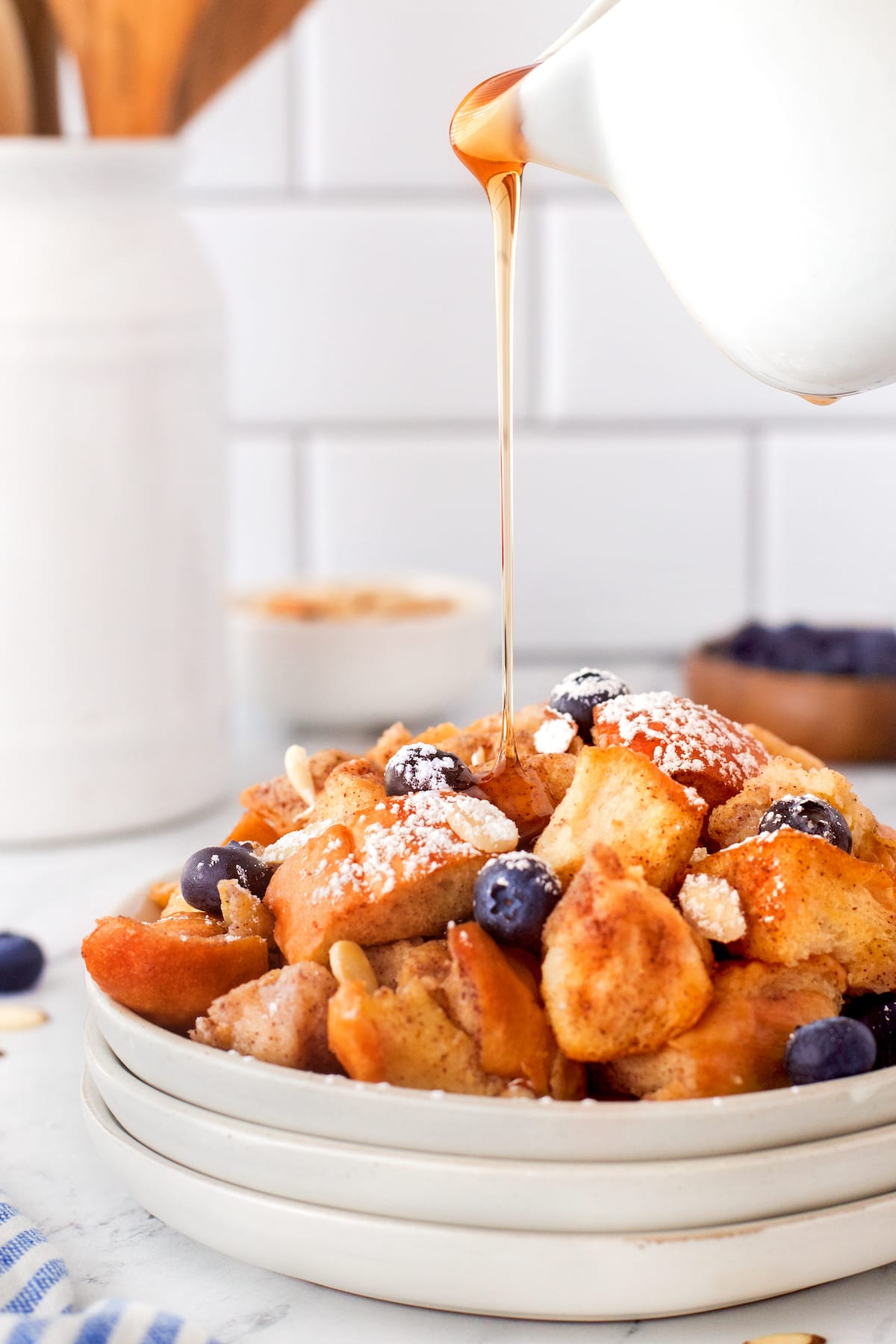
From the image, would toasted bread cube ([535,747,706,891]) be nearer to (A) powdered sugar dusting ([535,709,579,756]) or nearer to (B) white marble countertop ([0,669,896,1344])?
(A) powdered sugar dusting ([535,709,579,756])

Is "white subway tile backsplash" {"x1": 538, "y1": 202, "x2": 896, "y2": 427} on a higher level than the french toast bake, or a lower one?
higher

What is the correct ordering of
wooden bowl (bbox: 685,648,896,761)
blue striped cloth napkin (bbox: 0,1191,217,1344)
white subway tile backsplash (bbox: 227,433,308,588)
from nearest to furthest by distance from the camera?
blue striped cloth napkin (bbox: 0,1191,217,1344) → wooden bowl (bbox: 685,648,896,761) → white subway tile backsplash (bbox: 227,433,308,588)

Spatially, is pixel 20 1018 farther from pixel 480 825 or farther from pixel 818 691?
pixel 818 691

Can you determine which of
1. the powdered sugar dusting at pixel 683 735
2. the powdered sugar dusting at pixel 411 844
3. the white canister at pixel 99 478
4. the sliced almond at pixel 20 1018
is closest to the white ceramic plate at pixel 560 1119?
the powdered sugar dusting at pixel 411 844

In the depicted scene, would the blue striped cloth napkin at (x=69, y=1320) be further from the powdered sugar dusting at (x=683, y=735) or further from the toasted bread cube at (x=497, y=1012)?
the powdered sugar dusting at (x=683, y=735)

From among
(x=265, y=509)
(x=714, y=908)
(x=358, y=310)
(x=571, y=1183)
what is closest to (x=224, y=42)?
(x=358, y=310)

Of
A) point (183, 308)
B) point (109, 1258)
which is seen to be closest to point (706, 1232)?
point (109, 1258)

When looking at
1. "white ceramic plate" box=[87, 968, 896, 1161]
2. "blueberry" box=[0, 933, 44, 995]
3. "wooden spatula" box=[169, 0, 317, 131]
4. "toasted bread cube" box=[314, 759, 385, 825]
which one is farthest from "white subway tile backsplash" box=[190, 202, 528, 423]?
"white ceramic plate" box=[87, 968, 896, 1161]

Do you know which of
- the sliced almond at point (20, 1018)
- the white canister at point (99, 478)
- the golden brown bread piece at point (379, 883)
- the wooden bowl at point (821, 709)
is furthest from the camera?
the wooden bowl at point (821, 709)
